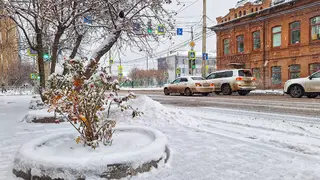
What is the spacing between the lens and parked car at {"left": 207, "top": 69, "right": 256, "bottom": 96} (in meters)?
17.5

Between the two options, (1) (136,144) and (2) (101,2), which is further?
(2) (101,2)

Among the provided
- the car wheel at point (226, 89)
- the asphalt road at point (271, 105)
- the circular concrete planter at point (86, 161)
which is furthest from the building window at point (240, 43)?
the circular concrete planter at point (86, 161)

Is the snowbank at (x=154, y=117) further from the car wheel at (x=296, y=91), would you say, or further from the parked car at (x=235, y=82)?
the parked car at (x=235, y=82)

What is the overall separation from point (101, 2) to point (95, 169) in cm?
655

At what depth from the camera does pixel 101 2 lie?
8.02 m

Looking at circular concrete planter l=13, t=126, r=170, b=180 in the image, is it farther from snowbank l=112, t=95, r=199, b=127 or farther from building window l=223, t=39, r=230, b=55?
building window l=223, t=39, r=230, b=55

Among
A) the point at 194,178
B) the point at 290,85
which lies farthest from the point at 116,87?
the point at 290,85

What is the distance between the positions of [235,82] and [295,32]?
381 inches

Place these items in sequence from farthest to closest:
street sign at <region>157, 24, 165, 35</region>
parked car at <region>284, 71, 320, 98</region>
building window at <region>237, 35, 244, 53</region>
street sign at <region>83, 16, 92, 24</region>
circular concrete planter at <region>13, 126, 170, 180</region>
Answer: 1. building window at <region>237, 35, 244, 53</region>
2. parked car at <region>284, 71, 320, 98</region>
3. street sign at <region>83, 16, 92, 24</region>
4. street sign at <region>157, 24, 165, 35</region>
5. circular concrete planter at <region>13, 126, 170, 180</region>

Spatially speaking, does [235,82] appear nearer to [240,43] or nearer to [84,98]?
[240,43]

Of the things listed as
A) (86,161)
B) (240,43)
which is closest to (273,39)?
(240,43)

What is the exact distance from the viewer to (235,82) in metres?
17.6

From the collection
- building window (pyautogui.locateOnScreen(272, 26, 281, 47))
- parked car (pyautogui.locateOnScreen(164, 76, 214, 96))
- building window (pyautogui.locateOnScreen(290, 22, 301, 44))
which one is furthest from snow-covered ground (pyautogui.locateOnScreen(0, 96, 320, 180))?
building window (pyautogui.locateOnScreen(272, 26, 281, 47))

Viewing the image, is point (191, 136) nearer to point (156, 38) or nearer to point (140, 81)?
point (156, 38)
